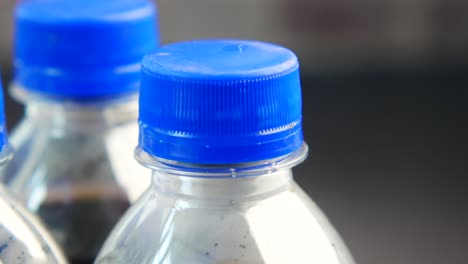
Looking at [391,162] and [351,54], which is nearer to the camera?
[391,162]

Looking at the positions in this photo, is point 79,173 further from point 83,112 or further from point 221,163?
point 221,163

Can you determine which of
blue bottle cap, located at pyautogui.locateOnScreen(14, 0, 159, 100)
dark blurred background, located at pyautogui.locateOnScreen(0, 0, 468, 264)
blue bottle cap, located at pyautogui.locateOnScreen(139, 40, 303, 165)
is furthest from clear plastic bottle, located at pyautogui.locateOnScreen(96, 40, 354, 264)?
dark blurred background, located at pyautogui.locateOnScreen(0, 0, 468, 264)

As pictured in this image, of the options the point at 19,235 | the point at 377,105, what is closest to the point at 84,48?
A: the point at 19,235

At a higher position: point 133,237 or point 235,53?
point 235,53

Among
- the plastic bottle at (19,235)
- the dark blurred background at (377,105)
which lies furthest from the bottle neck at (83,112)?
the dark blurred background at (377,105)

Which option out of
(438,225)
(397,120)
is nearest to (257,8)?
(397,120)

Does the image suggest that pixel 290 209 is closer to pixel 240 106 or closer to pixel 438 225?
pixel 240 106
